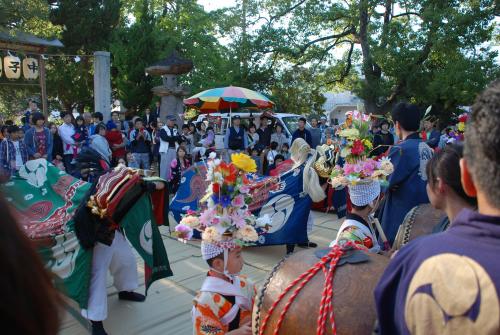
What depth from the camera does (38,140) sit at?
25.4 feet

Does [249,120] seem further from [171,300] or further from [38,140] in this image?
[171,300]

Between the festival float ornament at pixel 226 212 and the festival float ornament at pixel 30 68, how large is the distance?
34.8ft

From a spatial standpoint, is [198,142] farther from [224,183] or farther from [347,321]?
[347,321]

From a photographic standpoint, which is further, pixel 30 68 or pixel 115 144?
pixel 30 68

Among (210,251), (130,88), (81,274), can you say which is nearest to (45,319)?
(210,251)

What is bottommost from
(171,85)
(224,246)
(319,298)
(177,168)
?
(177,168)

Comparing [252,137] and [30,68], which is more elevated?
[30,68]

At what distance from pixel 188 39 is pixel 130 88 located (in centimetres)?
346

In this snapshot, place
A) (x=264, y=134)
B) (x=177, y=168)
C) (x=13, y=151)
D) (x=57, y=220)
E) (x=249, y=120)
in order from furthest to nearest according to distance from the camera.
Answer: (x=249, y=120) < (x=264, y=134) < (x=177, y=168) < (x=13, y=151) < (x=57, y=220)

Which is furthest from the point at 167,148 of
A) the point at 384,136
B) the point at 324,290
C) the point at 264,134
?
the point at 324,290

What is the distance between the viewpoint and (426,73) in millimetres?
14086

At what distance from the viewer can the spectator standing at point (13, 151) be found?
7.02 metres

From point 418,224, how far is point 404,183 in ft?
4.13

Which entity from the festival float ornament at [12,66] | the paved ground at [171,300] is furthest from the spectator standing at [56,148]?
the paved ground at [171,300]
